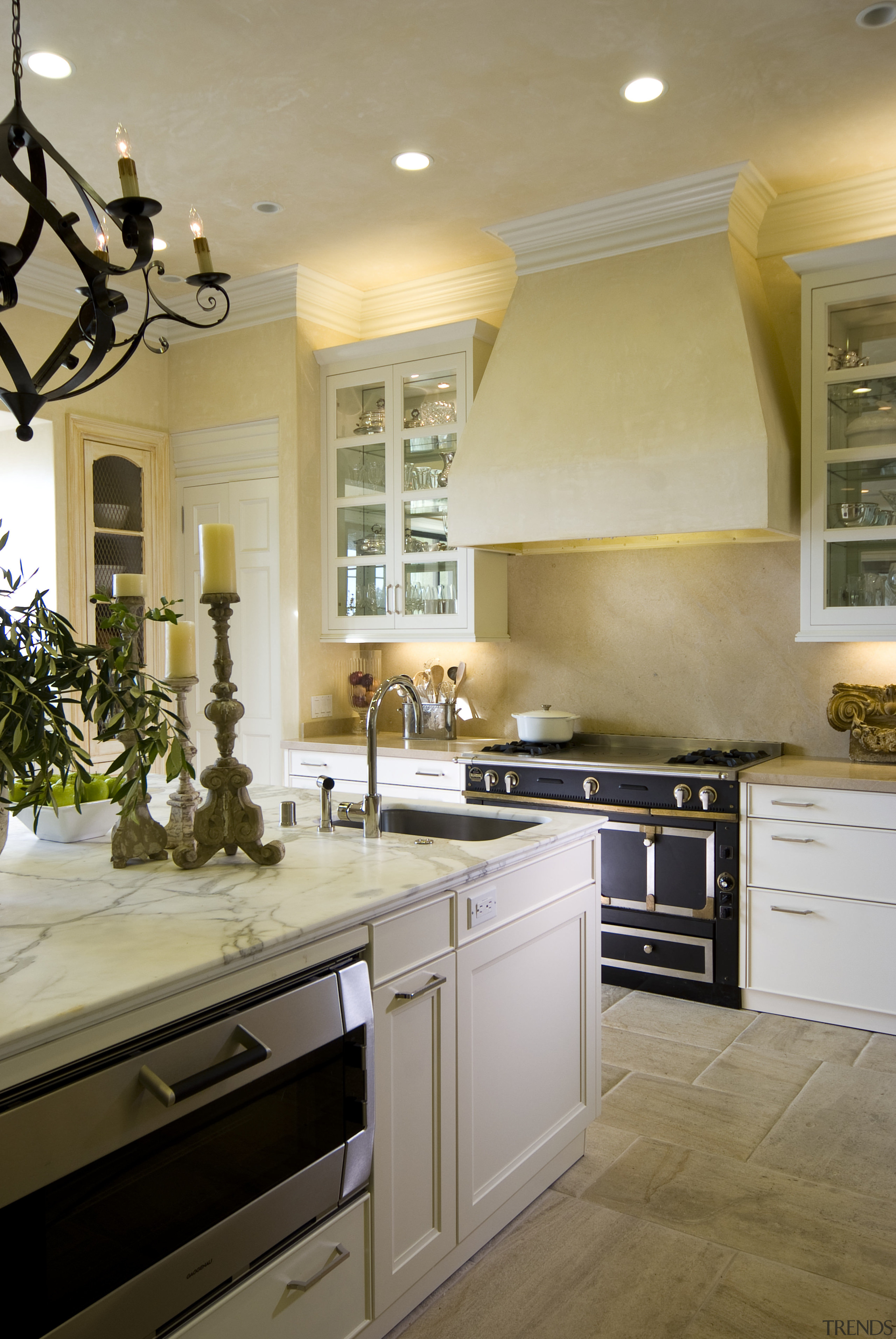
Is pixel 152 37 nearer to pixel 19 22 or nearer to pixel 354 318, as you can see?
pixel 19 22

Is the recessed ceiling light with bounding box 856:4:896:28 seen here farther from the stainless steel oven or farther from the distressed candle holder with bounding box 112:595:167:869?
the stainless steel oven

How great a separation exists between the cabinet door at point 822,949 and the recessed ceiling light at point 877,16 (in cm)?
262

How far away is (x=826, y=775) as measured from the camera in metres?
3.39

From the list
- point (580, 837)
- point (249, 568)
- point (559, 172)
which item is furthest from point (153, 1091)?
point (249, 568)

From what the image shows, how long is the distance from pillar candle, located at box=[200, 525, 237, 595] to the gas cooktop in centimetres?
211

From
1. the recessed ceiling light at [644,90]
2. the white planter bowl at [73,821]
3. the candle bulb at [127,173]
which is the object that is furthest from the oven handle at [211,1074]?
the recessed ceiling light at [644,90]

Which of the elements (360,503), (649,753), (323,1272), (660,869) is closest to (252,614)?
(360,503)

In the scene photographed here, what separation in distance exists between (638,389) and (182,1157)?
312 centimetres

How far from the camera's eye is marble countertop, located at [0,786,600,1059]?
4.19 ft

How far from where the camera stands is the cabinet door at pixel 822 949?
327cm

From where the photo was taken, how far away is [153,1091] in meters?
1.29

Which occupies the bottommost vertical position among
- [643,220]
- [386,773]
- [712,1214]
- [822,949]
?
[712,1214]

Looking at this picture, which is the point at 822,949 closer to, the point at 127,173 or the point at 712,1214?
the point at 712,1214

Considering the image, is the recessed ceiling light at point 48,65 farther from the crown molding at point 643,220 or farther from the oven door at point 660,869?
the oven door at point 660,869
